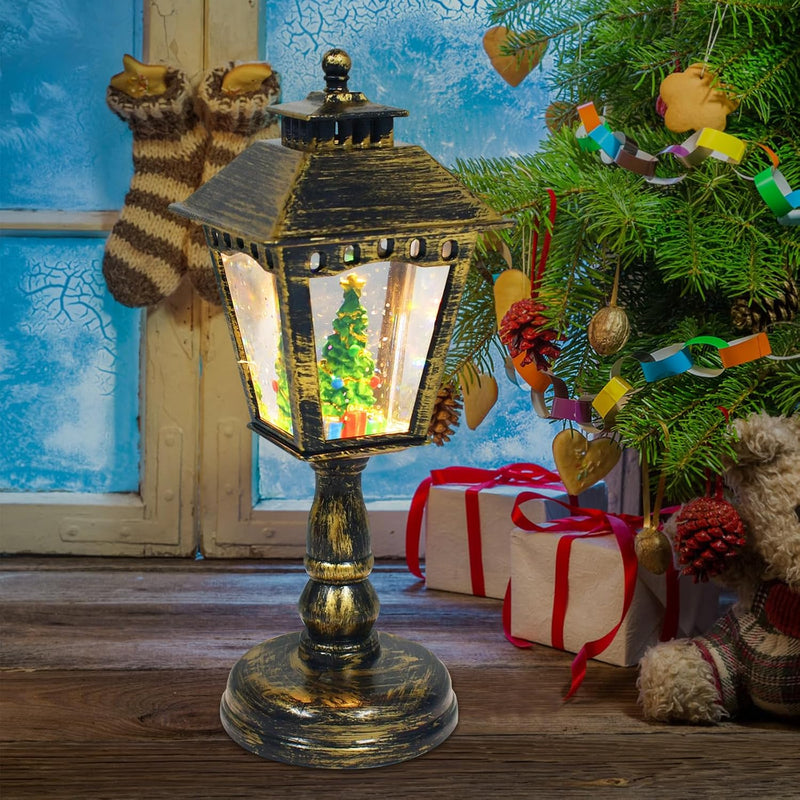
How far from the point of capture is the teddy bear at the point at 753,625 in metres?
1.22

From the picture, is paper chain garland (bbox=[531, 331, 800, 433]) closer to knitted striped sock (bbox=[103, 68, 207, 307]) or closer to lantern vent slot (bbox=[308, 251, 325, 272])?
lantern vent slot (bbox=[308, 251, 325, 272])

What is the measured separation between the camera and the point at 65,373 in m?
1.80

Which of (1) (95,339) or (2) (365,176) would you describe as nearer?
(2) (365,176)

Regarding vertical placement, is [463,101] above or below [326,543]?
above

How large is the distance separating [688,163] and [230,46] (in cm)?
80

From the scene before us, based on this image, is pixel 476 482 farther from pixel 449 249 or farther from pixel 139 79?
pixel 139 79

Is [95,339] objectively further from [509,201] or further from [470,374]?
[509,201]

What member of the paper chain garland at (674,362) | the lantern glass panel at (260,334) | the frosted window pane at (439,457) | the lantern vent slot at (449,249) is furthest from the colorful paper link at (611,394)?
the frosted window pane at (439,457)

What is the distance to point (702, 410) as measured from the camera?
1219mm

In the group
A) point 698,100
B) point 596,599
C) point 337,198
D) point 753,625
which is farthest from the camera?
point 596,599

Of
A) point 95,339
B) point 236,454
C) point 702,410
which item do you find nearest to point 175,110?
point 95,339

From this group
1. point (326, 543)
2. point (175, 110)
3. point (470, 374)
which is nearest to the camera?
point (326, 543)

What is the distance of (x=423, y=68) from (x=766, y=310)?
30.0 inches

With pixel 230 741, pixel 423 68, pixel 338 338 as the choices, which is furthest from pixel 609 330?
pixel 423 68
